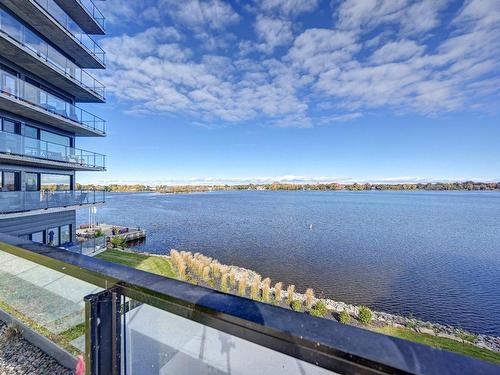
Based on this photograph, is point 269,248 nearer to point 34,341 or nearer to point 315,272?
point 315,272

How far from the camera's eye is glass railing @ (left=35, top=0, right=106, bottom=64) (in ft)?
39.3

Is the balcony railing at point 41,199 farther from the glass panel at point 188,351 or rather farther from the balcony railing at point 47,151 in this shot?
the glass panel at point 188,351

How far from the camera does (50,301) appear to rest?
209cm

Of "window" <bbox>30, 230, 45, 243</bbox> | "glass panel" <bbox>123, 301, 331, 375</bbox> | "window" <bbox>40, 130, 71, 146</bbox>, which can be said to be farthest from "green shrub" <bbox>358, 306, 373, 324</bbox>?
"window" <bbox>40, 130, 71, 146</bbox>

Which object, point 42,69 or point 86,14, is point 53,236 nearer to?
point 42,69

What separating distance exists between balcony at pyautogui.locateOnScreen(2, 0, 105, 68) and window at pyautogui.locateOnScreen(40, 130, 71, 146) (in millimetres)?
4382

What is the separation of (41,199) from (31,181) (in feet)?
7.01

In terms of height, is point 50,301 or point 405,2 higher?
point 405,2

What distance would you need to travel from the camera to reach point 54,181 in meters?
14.8

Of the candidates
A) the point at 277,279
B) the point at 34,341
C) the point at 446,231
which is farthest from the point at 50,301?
the point at 446,231

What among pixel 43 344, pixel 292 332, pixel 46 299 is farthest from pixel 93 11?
pixel 292 332

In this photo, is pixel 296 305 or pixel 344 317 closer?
pixel 344 317

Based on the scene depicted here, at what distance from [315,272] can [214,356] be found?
19.5m

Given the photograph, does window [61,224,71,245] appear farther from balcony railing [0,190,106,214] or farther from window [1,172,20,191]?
window [1,172,20,191]
